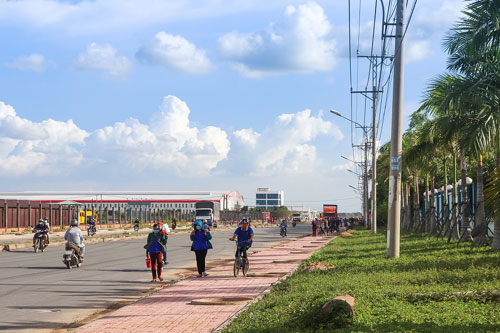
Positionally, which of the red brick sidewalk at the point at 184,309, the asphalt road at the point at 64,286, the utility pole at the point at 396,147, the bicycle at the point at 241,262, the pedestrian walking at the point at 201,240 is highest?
the utility pole at the point at 396,147

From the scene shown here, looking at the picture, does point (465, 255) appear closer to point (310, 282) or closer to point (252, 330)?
point (310, 282)

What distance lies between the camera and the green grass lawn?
9.19 m

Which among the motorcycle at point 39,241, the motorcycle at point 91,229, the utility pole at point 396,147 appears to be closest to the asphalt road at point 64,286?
the motorcycle at point 39,241

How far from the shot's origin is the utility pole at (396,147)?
21.1m

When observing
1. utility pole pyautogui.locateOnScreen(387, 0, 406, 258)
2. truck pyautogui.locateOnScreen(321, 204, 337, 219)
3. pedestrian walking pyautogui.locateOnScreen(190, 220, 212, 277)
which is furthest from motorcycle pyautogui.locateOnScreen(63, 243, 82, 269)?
truck pyautogui.locateOnScreen(321, 204, 337, 219)

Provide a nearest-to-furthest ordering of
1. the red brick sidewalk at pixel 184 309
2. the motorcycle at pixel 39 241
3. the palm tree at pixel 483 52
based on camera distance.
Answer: the red brick sidewalk at pixel 184 309, the palm tree at pixel 483 52, the motorcycle at pixel 39 241

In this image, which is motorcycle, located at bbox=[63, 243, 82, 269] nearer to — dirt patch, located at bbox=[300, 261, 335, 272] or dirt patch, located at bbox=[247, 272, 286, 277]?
dirt patch, located at bbox=[247, 272, 286, 277]

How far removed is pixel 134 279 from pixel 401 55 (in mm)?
10928

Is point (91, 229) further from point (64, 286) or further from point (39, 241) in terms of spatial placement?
point (64, 286)

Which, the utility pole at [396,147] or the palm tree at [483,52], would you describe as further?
the utility pole at [396,147]

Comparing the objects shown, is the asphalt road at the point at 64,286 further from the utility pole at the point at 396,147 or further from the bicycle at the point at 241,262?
the utility pole at the point at 396,147

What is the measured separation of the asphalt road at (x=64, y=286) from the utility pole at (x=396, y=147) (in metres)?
6.98

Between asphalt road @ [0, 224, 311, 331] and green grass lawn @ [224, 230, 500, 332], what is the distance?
380cm

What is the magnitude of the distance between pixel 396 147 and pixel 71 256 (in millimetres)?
11762
